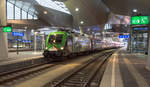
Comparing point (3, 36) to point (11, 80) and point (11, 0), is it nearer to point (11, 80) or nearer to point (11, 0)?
point (11, 80)

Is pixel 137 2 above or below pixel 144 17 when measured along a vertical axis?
above

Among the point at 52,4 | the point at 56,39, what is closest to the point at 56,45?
the point at 56,39

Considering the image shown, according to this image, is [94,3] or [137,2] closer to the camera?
[137,2]

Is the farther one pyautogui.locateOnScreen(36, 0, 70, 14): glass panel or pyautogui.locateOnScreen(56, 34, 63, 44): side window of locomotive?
pyautogui.locateOnScreen(36, 0, 70, 14): glass panel

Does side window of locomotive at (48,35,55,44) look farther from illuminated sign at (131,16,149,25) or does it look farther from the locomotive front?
illuminated sign at (131,16,149,25)

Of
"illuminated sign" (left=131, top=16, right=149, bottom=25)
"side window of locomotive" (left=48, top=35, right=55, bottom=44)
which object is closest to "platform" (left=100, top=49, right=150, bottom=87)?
"illuminated sign" (left=131, top=16, right=149, bottom=25)

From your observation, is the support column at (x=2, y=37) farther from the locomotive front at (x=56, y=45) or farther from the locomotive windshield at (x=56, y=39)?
the locomotive windshield at (x=56, y=39)

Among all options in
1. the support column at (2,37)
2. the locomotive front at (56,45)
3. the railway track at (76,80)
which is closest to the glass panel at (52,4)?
the support column at (2,37)

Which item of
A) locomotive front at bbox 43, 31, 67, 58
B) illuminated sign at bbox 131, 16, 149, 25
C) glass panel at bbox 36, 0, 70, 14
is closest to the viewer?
illuminated sign at bbox 131, 16, 149, 25

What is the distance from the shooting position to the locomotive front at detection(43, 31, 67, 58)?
15281 millimetres

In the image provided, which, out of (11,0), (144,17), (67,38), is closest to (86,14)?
(11,0)

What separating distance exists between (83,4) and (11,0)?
17849 millimetres

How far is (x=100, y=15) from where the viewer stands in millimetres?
42562

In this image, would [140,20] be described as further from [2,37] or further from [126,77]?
[2,37]
